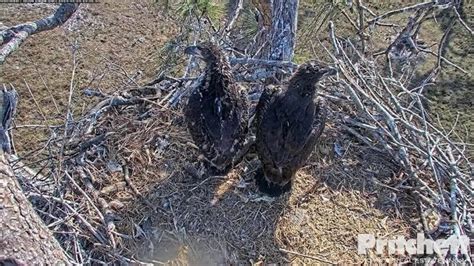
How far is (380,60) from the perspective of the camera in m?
5.25

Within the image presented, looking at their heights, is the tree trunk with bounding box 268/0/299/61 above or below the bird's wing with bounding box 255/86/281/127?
above

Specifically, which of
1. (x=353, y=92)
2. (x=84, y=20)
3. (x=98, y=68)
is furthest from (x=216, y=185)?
(x=84, y=20)

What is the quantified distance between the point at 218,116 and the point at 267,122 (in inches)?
10.6

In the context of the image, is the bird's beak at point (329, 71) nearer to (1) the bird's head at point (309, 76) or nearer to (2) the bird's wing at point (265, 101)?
(1) the bird's head at point (309, 76)

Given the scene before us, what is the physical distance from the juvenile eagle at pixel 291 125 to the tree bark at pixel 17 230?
1.33m

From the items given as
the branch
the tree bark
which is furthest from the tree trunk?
the tree bark

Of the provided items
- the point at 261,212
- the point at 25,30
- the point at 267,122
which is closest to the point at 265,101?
the point at 267,122

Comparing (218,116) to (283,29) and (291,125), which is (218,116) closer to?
(291,125)

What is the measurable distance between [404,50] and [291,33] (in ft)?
6.76

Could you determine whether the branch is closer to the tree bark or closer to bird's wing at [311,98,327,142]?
the tree bark

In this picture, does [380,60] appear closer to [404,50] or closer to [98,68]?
[404,50]

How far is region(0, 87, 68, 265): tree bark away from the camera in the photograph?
1680 millimetres

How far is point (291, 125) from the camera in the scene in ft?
9.57

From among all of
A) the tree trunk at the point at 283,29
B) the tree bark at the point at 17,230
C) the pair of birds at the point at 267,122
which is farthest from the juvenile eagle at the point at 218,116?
the tree bark at the point at 17,230
